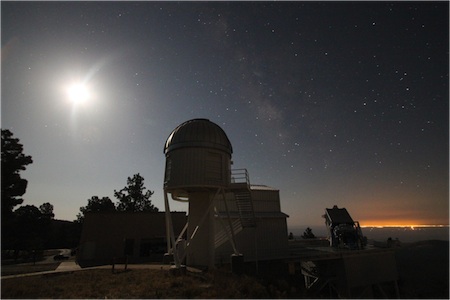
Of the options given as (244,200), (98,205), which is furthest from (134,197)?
(244,200)

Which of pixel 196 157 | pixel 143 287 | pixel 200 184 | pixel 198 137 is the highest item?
pixel 198 137

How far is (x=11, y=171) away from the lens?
91.7 ft

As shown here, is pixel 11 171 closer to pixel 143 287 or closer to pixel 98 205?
pixel 143 287

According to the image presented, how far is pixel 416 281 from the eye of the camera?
52.6 metres

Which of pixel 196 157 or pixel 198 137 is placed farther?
pixel 198 137

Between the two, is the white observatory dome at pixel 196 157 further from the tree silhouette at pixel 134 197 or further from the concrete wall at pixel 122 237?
the tree silhouette at pixel 134 197

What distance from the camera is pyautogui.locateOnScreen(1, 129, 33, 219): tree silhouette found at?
27.2m

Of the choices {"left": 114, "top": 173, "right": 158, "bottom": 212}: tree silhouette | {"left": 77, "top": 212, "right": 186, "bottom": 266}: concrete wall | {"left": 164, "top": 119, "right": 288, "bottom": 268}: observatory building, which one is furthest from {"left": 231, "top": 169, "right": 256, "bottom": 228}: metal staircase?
{"left": 114, "top": 173, "right": 158, "bottom": 212}: tree silhouette

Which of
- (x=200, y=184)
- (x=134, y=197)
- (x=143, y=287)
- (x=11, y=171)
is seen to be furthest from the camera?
(x=134, y=197)

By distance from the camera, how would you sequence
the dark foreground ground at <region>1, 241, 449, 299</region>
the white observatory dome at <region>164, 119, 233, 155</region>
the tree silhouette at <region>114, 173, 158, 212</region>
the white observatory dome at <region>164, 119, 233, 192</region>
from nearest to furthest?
the dark foreground ground at <region>1, 241, 449, 299</region> < the white observatory dome at <region>164, 119, 233, 192</region> < the white observatory dome at <region>164, 119, 233, 155</region> < the tree silhouette at <region>114, 173, 158, 212</region>

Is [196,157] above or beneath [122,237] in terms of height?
above

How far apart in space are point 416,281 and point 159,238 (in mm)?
56003

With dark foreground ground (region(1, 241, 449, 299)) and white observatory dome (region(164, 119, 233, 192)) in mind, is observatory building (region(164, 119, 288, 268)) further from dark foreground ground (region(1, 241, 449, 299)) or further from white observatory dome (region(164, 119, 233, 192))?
dark foreground ground (region(1, 241, 449, 299))

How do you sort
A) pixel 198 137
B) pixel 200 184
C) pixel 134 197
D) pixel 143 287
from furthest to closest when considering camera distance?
pixel 134 197 < pixel 198 137 < pixel 200 184 < pixel 143 287
